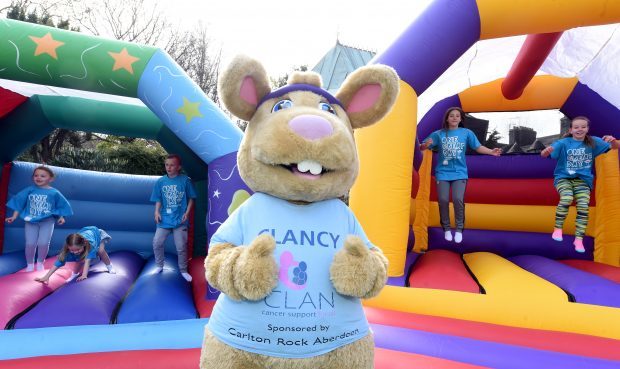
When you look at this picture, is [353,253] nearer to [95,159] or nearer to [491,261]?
[491,261]

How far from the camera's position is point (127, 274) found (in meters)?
3.51

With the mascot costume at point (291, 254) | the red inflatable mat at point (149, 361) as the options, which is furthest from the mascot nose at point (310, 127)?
the red inflatable mat at point (149, 361)

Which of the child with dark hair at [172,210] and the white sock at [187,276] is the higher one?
the child with dark hair at [172,210]

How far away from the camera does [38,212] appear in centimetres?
358

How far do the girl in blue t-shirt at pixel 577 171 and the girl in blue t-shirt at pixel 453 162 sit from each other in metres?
0.57

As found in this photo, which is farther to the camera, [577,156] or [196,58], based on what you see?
[196,58]

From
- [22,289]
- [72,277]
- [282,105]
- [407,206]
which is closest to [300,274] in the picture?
[282,105]

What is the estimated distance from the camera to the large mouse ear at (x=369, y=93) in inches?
56.2

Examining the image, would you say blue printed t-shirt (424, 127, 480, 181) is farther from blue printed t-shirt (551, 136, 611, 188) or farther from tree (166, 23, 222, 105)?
tree (166, 23, 222, 105)

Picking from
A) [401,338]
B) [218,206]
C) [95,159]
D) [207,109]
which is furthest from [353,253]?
[95,159]

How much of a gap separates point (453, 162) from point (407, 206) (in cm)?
119

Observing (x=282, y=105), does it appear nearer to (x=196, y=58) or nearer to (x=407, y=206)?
(x=407, y=206)

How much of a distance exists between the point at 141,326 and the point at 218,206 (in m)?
1.00

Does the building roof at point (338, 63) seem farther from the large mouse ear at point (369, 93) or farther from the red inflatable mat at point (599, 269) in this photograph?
the large mouse ear at point (369, 93)
